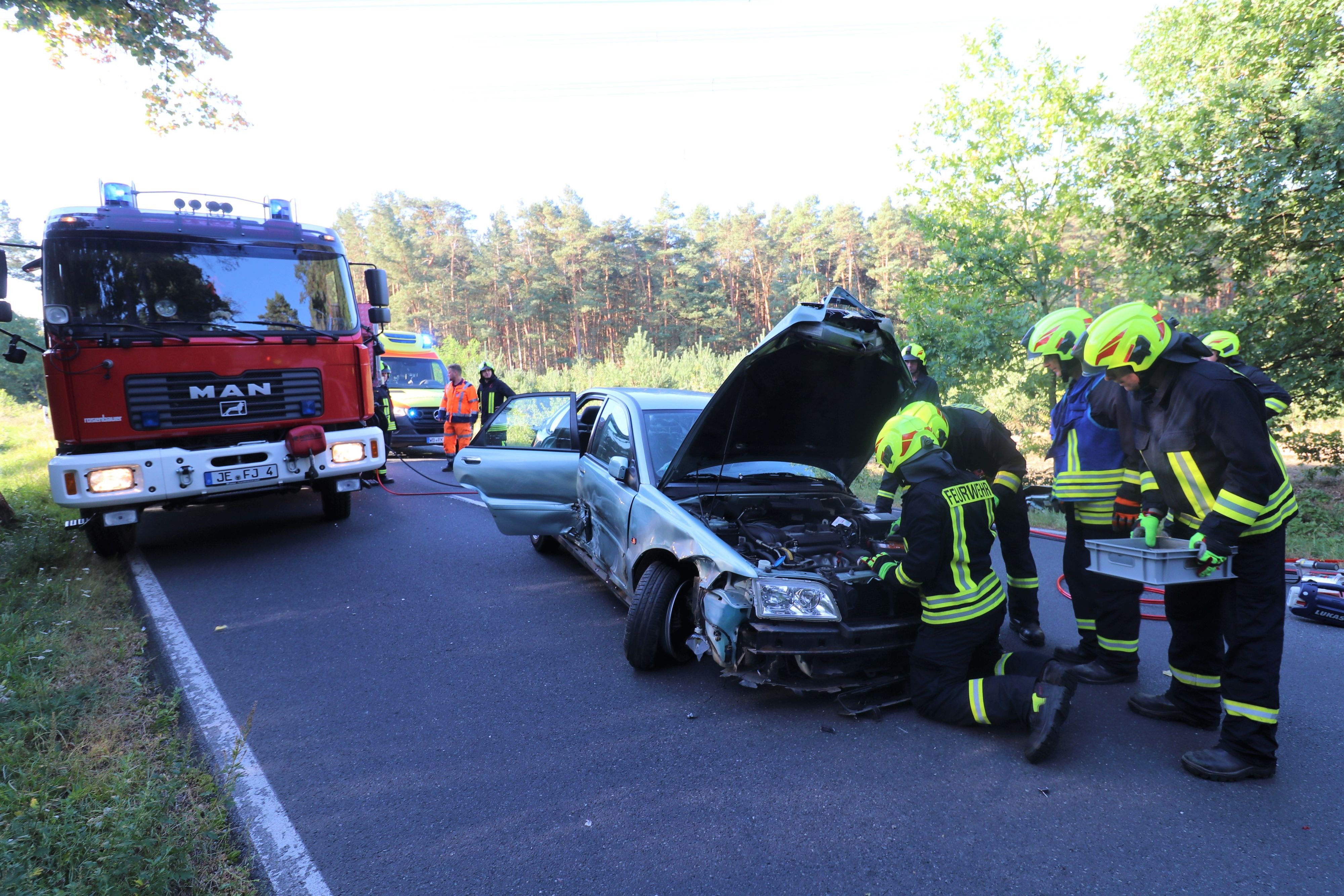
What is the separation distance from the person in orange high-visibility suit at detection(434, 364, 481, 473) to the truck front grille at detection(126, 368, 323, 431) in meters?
4.52

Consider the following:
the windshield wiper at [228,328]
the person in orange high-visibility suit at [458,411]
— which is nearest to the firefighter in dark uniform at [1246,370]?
the windshield wiper at [228,328]

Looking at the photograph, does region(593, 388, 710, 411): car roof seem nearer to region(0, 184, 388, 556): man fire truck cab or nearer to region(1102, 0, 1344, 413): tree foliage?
region(0, 184, 388, 556): man fire truck cab

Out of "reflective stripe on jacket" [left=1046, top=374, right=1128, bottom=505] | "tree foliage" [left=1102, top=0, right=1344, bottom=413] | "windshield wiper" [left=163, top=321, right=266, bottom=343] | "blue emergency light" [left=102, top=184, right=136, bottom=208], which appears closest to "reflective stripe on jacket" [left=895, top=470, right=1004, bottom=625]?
"reflective stripe on jacket" [left=1046, top=374, right=1128, bottom=505]

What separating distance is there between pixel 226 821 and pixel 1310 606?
6027 mm

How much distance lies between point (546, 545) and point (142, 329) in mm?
3630

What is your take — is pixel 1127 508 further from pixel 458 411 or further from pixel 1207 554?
pixel 458 411

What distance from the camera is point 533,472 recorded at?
17.7 ft

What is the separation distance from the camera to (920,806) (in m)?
2.57

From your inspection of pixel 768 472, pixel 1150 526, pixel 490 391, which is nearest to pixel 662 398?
pixel 768 472

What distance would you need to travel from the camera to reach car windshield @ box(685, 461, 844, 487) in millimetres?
4410

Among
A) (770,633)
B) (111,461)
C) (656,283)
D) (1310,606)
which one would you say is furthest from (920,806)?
(656,283)

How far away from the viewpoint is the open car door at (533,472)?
5.26m

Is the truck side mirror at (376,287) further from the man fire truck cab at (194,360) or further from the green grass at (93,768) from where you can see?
the green grass at (93,768)

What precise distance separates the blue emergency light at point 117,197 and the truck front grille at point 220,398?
159 centimetres
